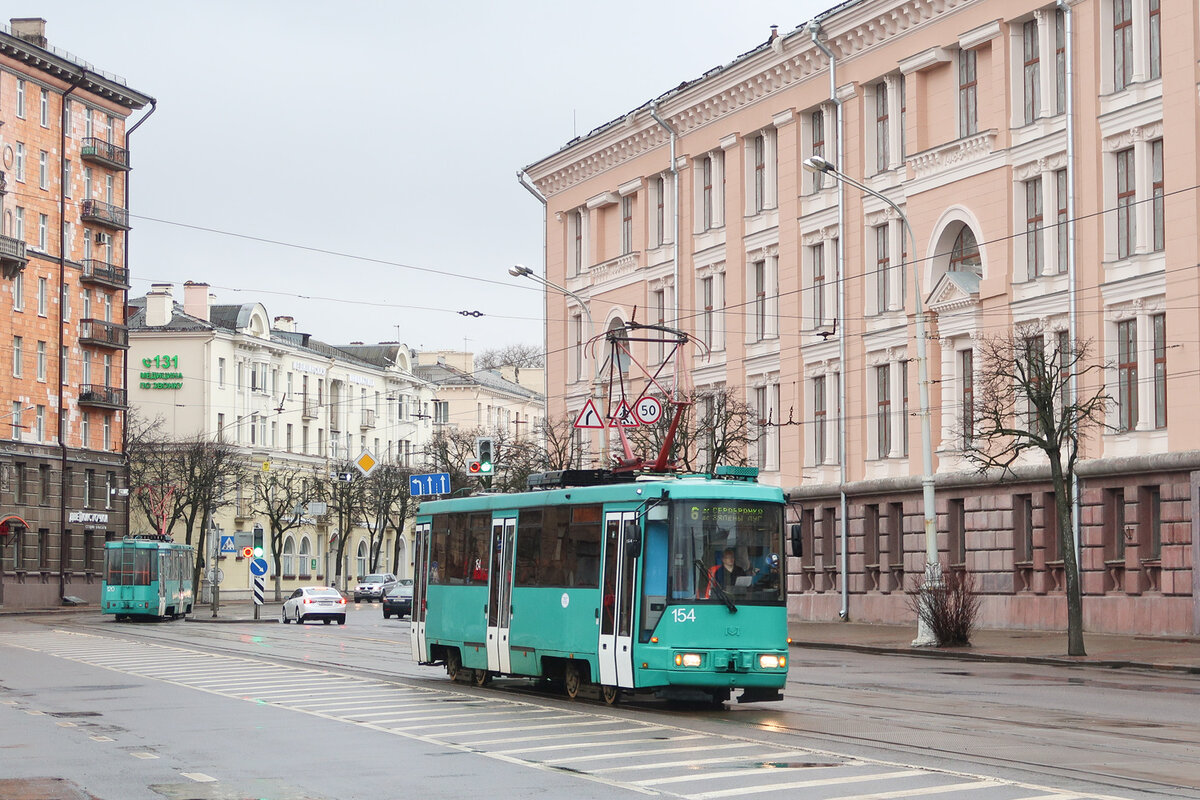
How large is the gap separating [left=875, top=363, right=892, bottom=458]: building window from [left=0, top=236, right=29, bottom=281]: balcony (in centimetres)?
4021

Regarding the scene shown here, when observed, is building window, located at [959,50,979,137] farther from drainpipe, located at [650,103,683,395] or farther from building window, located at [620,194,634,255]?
building window, located at [620,194,634,255]

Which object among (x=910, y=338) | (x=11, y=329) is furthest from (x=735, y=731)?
(x=11, y=329)

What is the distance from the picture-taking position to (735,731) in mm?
17469

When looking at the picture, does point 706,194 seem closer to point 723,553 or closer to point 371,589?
point 723,553

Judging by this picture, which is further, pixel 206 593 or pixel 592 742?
pixel 206 593

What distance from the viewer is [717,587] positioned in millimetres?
20281

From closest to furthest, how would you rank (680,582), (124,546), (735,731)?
(735,731)
(680,582)
(124,546)

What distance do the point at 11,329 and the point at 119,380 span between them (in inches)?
355

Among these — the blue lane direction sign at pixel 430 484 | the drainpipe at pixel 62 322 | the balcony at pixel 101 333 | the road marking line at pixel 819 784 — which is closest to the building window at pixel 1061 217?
the blue lane direction sign at pixel 430 484

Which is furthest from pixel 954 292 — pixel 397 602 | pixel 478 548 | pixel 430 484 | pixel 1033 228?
pixel 397 602

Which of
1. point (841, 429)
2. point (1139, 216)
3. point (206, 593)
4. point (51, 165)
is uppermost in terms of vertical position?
point (51, 165)

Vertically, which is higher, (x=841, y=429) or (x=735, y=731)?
(x=841, y=429)

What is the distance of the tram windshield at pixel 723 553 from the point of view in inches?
798

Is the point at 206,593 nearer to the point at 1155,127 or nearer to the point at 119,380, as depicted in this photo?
the point at 119,380
